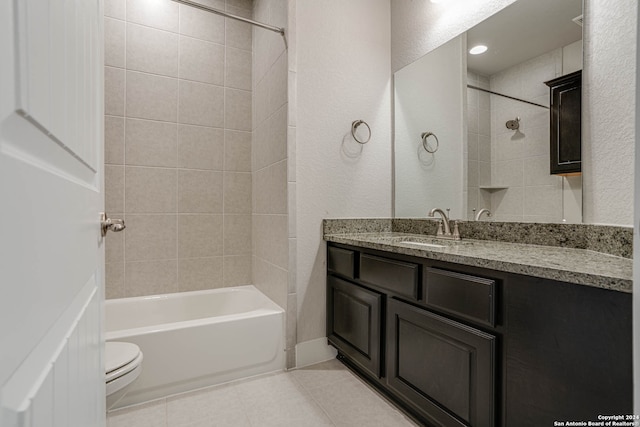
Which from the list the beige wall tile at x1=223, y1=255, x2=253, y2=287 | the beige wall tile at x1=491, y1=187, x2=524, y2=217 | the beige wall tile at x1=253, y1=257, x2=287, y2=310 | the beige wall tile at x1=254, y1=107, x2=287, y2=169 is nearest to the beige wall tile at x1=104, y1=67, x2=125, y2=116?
the beige wall tile at x1=254, y1=107, x2=287, y2=169

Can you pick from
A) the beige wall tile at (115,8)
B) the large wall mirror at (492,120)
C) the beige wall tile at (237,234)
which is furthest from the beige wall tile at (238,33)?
the beige wall tile at (237,234)

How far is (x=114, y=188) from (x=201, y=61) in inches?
46.1

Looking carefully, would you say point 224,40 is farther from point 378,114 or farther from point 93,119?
point 93,119

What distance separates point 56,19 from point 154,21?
2.39m

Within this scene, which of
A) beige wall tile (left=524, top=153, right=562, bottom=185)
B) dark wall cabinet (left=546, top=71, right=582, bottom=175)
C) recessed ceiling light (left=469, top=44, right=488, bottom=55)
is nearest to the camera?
dark wall cabinet (left=546, top=71, right=582, bottom=175)

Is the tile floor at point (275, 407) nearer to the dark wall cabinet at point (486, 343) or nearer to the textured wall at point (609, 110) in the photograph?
the dark wall cabinet at point (486, 343)

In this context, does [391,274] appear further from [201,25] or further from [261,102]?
[201,25]

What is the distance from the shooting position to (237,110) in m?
2.62

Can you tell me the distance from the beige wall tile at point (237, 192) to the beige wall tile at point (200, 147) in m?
0.13

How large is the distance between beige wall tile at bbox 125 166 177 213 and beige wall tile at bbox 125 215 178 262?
0.22ft

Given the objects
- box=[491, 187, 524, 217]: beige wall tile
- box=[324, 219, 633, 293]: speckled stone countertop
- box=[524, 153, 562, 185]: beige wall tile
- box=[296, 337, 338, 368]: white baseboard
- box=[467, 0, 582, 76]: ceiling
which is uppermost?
box=[467, 0, 582, 76]: ceiling

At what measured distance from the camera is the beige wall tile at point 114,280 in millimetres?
2222

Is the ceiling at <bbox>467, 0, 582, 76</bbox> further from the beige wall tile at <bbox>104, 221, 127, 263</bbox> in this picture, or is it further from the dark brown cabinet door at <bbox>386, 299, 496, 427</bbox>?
the beige wall tile at <bbox>104, 221, 127, 263</bbox>

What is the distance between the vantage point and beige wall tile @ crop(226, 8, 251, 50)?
2582mm
